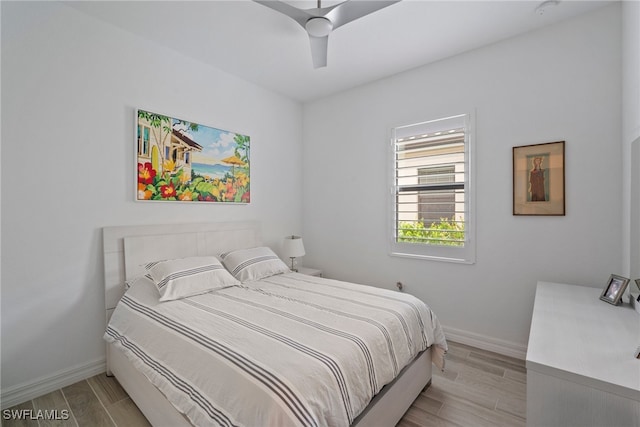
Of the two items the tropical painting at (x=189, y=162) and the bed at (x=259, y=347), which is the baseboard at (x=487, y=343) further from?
the tropical painting at (x=189, y=162)

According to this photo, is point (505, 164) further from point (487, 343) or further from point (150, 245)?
point (150, 245)

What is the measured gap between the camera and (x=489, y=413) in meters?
1.83

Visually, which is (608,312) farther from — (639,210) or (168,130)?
(168,130)

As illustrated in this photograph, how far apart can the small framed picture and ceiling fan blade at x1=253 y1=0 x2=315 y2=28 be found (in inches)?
101

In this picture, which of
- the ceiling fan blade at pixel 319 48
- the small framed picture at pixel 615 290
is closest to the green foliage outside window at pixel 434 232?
the small framed picture at pixel 615 290

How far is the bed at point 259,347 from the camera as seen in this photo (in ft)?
3.95

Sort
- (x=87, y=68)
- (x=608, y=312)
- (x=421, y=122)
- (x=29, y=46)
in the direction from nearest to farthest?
(x=608, y=312) → (x=29, y=46) → (x=87, y=68) → (x=421, y=122)

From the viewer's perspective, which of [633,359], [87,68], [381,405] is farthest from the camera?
[87,68]

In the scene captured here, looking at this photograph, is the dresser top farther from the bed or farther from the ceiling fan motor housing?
the ceiling fan motor housing

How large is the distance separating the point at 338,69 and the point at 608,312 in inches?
117

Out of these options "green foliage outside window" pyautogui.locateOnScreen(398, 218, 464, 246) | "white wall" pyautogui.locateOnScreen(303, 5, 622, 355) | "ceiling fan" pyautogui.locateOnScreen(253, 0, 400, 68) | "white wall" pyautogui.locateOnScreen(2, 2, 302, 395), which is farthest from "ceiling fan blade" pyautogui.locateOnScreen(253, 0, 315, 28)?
"green foliage outside window" pyautogui.locateOnScreen(398, 218, 464, 246)

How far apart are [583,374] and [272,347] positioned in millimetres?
1250

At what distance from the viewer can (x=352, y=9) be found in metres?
1.81

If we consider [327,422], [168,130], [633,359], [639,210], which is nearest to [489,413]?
[633,359]
